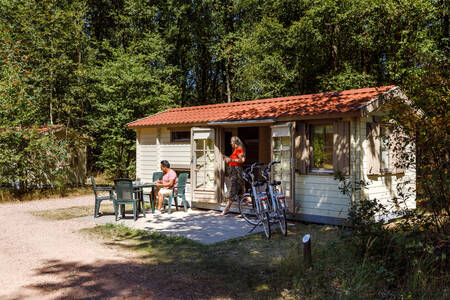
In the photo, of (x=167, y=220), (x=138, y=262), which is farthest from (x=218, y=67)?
(x=138, y=262)

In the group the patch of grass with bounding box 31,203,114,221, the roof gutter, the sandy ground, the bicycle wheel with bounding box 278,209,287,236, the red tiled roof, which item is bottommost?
the sandy ground

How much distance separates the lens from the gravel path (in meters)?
4.11

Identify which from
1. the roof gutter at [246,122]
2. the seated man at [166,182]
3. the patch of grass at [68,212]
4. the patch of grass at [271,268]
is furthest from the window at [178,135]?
the patch of grass at [271,268]

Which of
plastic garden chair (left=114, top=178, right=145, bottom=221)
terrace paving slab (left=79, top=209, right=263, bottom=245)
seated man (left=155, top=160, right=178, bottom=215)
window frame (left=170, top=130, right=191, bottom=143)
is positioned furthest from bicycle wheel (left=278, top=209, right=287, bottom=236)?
window frame (left=170, top=130, right=191, bottom=143)

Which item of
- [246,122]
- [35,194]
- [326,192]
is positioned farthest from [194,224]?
[35,194]

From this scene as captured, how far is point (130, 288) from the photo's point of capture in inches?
166

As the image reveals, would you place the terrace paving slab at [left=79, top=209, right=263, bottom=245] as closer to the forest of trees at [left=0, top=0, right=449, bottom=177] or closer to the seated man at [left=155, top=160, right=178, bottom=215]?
the seated man at [left=155, top=160, right=178, bottom=215]

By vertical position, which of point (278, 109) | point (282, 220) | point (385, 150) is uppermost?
point (278, 109)

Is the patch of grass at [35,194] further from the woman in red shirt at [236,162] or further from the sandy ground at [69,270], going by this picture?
the woman in red shirt at [236,162]

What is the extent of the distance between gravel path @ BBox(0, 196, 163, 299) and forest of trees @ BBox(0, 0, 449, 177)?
21.1 ft

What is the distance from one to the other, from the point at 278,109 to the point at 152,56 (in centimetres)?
1323

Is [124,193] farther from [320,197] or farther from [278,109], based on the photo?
[320,197]

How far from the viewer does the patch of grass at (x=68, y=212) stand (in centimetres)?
936

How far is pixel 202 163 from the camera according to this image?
1015 centimetres
